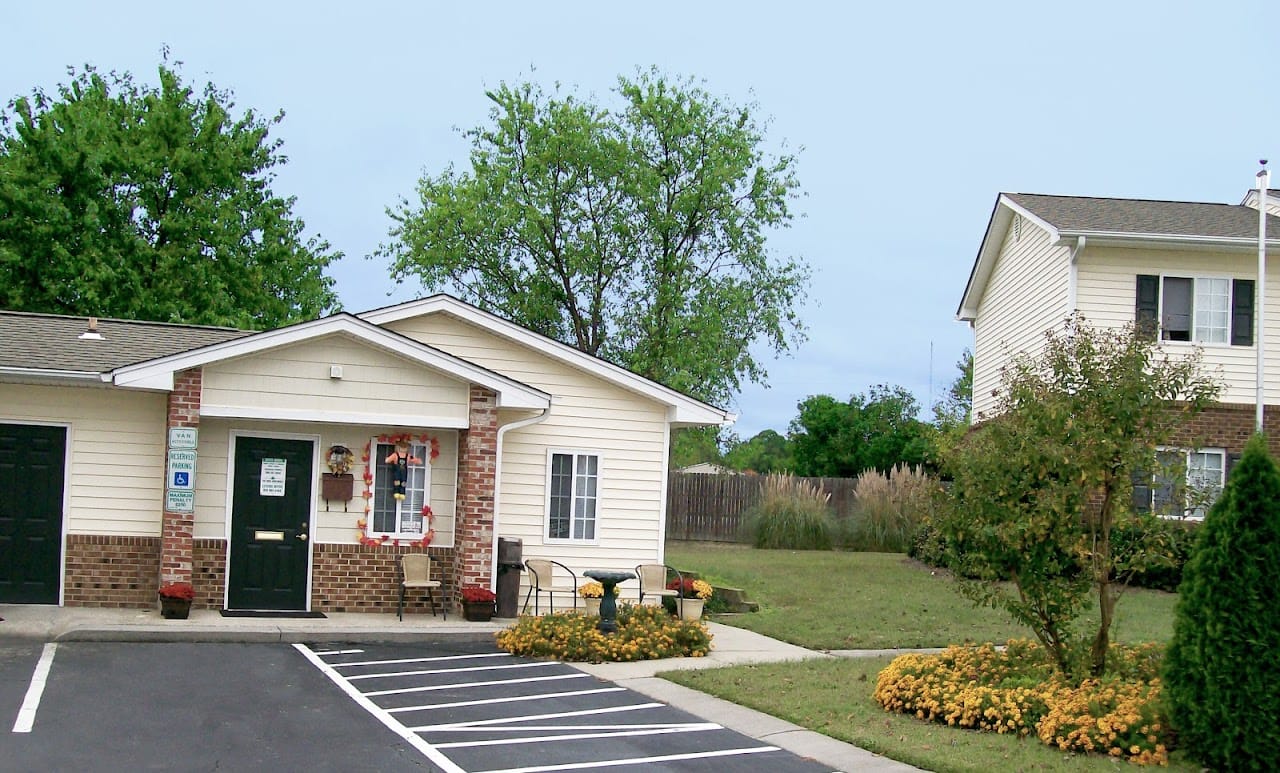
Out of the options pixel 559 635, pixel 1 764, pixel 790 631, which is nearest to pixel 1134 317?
pixel 790 631

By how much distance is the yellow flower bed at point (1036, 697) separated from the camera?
31.6ft

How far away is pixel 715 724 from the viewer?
1105 cm

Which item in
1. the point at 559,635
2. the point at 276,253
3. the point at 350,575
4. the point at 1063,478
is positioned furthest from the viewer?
the point at 276,253

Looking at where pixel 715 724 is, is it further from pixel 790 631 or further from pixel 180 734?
pixel 790 631

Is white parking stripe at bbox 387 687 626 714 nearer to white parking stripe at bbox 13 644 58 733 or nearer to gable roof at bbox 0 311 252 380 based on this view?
white parking stripe at bbox 13 644 58 733

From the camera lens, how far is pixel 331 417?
16359mm

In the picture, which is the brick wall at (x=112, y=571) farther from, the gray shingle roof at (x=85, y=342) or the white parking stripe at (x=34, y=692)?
the white parking stripe at (x=34, y=692)

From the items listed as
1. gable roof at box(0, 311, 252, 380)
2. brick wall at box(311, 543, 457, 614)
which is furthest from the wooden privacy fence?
brick wall at box(311, 543, 457, 614)

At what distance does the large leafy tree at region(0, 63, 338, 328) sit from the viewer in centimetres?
3148

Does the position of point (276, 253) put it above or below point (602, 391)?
above

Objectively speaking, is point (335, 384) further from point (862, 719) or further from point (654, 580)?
point (862, 719)

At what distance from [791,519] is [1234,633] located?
22711mm

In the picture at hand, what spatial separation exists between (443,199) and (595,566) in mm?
22122

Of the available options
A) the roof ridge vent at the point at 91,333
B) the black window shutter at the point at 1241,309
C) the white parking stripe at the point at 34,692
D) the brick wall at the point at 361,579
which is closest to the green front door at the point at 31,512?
the roof ridge vent at the point at 91,333
